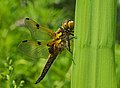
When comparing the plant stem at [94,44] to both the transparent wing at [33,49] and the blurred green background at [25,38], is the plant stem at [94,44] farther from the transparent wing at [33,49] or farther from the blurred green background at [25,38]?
the blurred green background at [25,38]

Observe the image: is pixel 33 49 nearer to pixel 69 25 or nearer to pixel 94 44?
pixel 69 25

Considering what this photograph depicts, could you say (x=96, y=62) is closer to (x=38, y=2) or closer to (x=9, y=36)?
(x=9, y=36)

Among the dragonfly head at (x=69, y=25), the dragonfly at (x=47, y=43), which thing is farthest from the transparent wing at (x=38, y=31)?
the dragonfly head at (x=69, y=25)

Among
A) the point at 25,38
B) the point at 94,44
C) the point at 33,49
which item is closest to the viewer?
the point at 94,44

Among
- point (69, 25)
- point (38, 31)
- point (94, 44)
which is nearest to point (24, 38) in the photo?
point (38, 31)

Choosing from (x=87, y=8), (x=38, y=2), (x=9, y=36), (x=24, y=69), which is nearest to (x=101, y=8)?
(x=87, y=8)

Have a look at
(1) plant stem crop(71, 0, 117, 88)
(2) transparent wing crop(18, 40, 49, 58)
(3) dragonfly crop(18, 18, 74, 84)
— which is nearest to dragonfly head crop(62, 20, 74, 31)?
(3) dragonfly crop(18, 18, 74, 84)
